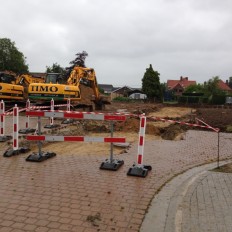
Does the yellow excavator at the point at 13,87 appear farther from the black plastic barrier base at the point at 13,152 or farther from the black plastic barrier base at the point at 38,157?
the black plastic barrier base at the point at 38,157

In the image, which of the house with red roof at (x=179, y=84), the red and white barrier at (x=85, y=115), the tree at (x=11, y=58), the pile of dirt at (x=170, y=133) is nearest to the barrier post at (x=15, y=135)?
the red and white barrier at (x=85, y=115)

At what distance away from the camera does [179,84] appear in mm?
115375

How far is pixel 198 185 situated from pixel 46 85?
16.6 metres

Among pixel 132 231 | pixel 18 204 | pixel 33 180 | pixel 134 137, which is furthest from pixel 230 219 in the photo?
pixel 134 137

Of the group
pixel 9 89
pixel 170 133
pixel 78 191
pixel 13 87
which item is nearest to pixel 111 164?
pixel 78 191

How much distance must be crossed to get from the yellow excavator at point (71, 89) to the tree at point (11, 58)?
183 ft

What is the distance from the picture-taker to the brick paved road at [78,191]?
466 centimetres

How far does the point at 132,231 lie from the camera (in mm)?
4441

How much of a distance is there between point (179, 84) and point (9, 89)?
320 feet

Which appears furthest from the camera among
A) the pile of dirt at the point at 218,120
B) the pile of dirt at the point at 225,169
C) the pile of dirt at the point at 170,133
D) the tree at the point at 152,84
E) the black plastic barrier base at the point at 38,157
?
the tree at the point at 152,84

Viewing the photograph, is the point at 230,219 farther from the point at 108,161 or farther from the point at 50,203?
the point at 108,161

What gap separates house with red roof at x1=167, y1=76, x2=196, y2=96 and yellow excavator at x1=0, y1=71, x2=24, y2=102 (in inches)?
3569

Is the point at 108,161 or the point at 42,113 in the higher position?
the point at 42,113

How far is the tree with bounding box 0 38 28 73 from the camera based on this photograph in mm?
78125
